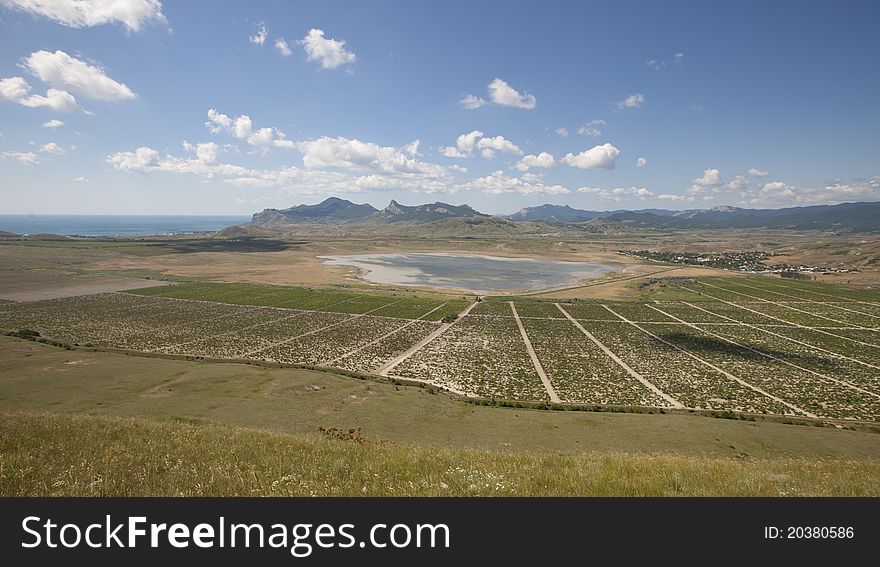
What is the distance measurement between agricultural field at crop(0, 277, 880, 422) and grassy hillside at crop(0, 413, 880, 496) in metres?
28.5

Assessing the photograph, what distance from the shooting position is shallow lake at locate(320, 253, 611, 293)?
415 feet

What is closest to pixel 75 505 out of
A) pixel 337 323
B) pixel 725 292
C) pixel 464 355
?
pixel 464 355

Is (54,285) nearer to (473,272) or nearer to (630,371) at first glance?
(473,272)

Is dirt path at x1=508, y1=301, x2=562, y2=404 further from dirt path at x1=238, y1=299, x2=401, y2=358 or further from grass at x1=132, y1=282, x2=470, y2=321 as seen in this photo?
dirt path at x1=238, y1=299, x2=401, y2=358

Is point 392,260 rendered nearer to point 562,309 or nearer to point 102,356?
point 562,309

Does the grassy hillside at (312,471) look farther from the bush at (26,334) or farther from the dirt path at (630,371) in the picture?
the bush at (26,334)

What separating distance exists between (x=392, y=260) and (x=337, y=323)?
396ft

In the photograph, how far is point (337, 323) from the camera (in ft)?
234

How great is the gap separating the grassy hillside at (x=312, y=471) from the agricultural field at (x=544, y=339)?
2847 centimetres

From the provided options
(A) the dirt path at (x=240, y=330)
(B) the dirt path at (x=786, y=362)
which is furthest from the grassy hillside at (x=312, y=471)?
(A) the dirt path at (x=240, y=330)

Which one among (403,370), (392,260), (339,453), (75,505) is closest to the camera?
(75,505)

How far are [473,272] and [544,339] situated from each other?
92440mm

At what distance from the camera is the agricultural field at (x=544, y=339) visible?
4194 centimetres

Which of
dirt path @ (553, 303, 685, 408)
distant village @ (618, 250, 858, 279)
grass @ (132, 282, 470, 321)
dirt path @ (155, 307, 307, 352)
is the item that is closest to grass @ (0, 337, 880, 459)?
dirt path @ (553, 303, 685, 408)
